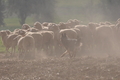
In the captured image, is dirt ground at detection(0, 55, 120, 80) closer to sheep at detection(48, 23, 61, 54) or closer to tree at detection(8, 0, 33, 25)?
sheep at detection(48, 23, 61, 54)

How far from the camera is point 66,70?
986 cm

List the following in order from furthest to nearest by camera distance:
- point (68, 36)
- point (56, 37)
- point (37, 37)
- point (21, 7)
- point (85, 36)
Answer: point (21, 7)
point (85, 36)
point (56, 37)
point (68, 36)
point (37, 37)

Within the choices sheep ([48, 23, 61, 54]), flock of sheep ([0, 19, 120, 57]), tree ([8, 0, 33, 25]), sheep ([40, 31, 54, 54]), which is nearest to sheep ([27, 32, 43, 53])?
flock of sheep ([0, 19, 120, 57])

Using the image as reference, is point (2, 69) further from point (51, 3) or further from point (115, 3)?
point (115, 3)

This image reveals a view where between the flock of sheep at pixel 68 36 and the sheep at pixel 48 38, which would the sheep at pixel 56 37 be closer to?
the flock of sheep at pixel 68 36

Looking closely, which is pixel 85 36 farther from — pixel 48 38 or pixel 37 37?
pixel 37 37

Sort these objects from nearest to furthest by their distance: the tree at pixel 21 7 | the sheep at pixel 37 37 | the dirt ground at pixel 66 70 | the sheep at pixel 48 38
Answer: the dirt ground at pixel 66 70
the sheep at pixel 37 37
the sheep at pixel 48 38
the tree at pixel 21 7

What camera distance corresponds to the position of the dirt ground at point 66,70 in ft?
29.8

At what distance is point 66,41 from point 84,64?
3.55 m

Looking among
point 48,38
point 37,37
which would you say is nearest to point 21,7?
point 48,38

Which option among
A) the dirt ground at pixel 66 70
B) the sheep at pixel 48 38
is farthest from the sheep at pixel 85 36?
the dirt ground at pixel 66 70

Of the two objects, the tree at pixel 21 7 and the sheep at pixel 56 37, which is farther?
the tree at pixel 21 7

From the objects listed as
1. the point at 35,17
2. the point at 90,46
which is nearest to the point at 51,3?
the point at 35,17

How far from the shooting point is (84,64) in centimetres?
1058
